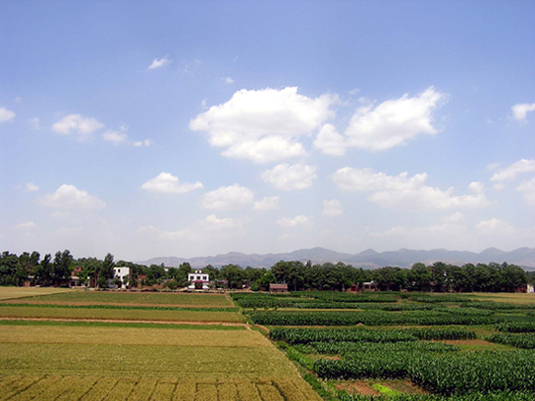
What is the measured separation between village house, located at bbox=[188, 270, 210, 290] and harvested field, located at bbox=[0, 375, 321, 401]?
10441cm

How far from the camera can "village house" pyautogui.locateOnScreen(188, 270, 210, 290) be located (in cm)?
12073

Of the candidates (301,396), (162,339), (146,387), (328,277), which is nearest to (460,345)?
(301,396)

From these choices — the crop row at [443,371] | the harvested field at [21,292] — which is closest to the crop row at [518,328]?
the crop row at [443,371]

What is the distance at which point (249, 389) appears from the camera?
18312mm

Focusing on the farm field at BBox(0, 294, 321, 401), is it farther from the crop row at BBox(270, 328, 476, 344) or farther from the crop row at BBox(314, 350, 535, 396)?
the crop row at BBox(314, 350, 535, 396)

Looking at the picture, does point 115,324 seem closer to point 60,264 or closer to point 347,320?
point 347,320

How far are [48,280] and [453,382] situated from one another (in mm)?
128882

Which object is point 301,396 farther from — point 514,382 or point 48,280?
point 48,280

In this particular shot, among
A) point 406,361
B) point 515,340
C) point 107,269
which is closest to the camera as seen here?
Answer: point 406,361

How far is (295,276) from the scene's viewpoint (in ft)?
400

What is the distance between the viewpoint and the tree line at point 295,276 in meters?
119

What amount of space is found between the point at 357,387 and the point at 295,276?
102022 mm

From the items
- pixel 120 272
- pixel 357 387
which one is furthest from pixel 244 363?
pixel 120 272

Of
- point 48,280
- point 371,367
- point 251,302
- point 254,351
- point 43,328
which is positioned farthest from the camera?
point 48,280
